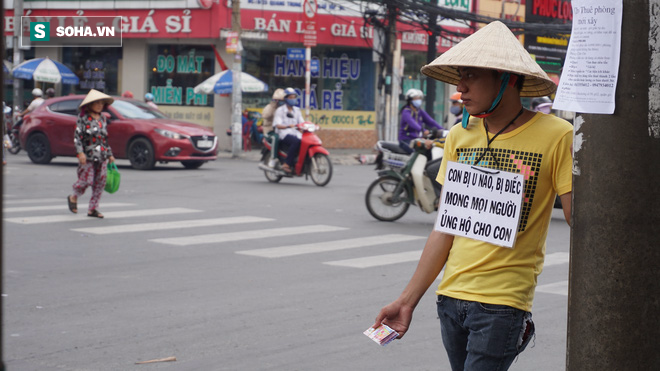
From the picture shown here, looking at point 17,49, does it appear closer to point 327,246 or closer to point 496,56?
point 327,246

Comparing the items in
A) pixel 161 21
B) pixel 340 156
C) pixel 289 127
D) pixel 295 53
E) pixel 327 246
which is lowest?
pixel 340 156

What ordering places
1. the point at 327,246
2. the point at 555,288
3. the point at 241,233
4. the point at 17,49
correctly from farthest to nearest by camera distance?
1. the point at 17,49
2. the point at 241,233
3. the point at 327,246
4. the point at 555,288

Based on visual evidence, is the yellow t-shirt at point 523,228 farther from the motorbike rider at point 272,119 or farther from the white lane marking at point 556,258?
the motorbike rider at point 272,119

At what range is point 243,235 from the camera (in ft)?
36.5

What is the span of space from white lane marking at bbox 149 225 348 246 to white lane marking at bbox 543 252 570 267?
2.78 m

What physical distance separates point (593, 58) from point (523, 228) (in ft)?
2.41

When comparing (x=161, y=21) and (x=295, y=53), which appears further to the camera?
(x=161, y=21)

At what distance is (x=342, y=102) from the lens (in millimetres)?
33281

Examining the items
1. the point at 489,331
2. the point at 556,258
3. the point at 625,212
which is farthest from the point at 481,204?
the point at 556,258

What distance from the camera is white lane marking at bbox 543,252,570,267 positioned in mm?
9575

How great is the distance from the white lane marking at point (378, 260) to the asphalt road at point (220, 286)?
2 centimetres

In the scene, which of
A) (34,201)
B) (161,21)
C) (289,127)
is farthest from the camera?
(161,21)

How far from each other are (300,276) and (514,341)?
213 inches

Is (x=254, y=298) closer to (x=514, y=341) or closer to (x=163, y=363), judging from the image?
(x=163, y=363)
